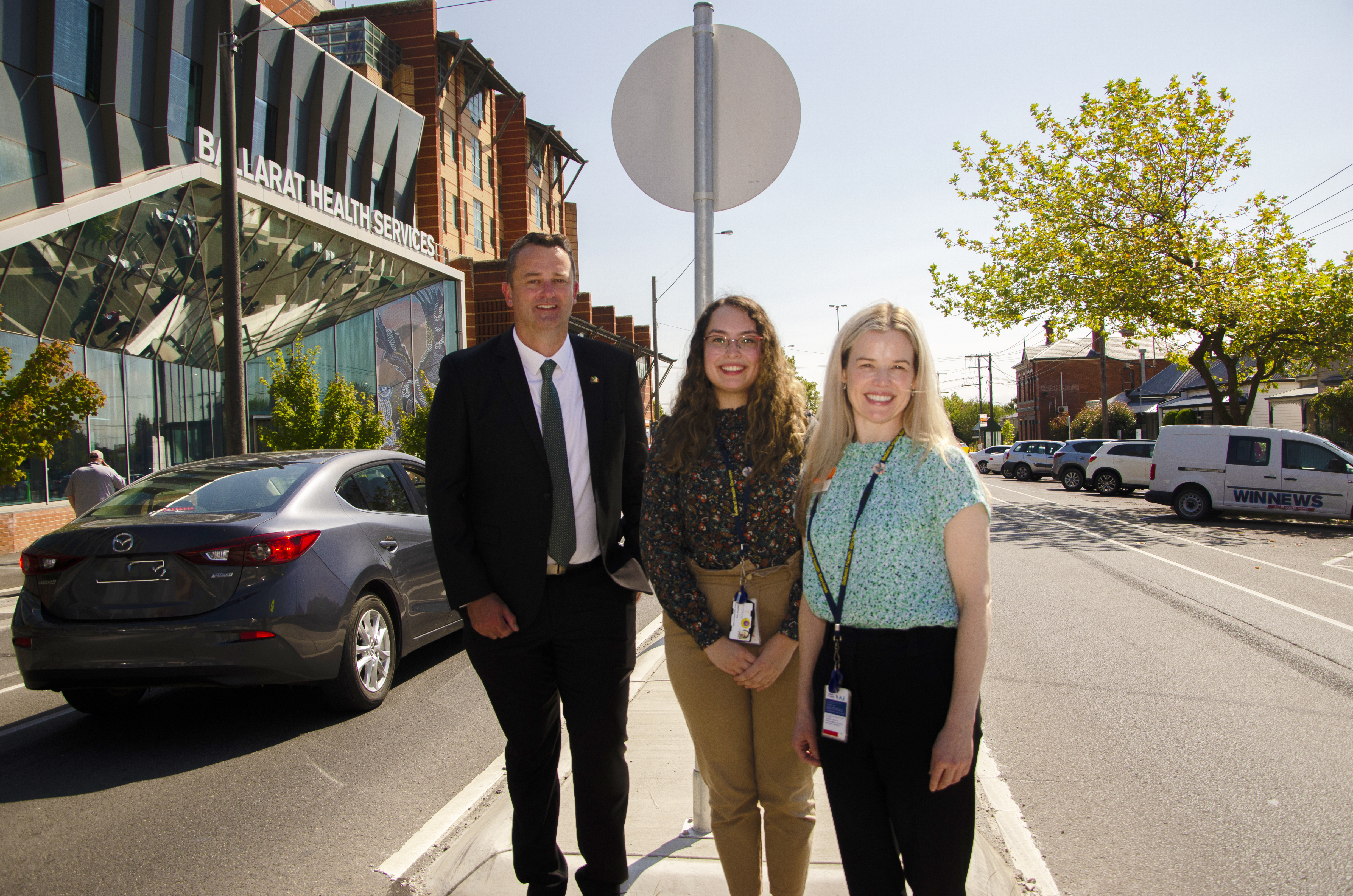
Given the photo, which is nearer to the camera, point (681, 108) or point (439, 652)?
point (681, 108)

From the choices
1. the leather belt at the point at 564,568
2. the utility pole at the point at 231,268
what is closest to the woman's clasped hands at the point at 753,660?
the leather belt at the point at 564,568

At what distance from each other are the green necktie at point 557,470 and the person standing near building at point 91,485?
12.5 m

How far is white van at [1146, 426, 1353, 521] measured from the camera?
16688 mm

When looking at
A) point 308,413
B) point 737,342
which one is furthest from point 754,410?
point 308,413

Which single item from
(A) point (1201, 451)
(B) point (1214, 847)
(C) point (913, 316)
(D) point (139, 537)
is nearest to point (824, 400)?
(C) point (913, 316)

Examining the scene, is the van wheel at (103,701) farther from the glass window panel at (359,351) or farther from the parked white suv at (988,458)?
the parked white suv at (988,458)

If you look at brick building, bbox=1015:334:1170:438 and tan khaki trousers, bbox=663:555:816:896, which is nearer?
tan khaki trousers, bbox=663:555:816:896

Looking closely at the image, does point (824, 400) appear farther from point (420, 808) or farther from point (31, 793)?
point (31, 793)

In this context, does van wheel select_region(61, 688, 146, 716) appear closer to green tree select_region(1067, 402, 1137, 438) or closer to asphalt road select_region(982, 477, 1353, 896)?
asphalt road select_region(982, 477, 1353, 896)

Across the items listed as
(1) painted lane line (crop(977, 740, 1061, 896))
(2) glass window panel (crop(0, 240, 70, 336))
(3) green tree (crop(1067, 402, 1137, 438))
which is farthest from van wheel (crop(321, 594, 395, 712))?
(3) green tree (crop(1067, 402, 1137, 438))

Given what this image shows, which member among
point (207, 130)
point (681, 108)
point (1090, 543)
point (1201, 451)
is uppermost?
point (207, 130)

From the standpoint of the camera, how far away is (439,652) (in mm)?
6699

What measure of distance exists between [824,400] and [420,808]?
8.86 feet

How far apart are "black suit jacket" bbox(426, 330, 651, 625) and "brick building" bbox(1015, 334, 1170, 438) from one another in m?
74.6
